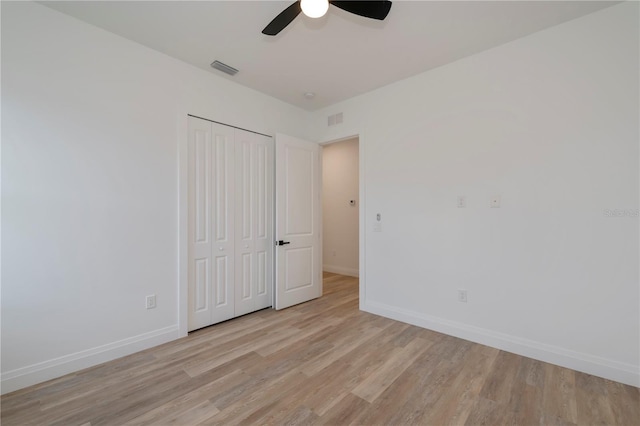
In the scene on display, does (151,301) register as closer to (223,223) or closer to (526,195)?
(223,223)

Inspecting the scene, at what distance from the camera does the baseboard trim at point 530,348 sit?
210cm

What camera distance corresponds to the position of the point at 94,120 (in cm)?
235

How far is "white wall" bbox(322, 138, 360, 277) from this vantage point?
5.64 meters

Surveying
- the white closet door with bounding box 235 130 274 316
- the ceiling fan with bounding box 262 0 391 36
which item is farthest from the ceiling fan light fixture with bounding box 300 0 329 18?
the white closet door with bounding box 235 130 274 316

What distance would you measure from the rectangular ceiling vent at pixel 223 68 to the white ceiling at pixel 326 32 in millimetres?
59

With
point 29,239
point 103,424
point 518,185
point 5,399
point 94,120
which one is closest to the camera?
point 103,424

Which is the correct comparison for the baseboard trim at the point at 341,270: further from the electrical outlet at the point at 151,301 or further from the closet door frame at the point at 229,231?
the electrical outlet at the point at 151,301

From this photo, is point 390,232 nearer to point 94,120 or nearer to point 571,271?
point 571,271

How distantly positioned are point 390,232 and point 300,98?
2.15 meters

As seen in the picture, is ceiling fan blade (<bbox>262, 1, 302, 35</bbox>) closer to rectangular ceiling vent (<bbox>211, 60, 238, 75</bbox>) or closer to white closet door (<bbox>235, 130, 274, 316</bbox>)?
rectangular ceiling vent (<bbox>211, 60, 238, 75</bbox>)

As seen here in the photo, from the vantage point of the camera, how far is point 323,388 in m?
2.02

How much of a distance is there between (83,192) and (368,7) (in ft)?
8.50

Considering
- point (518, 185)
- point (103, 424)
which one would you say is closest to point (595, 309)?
point (518, 185)

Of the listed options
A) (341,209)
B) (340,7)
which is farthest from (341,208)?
(340,7)
